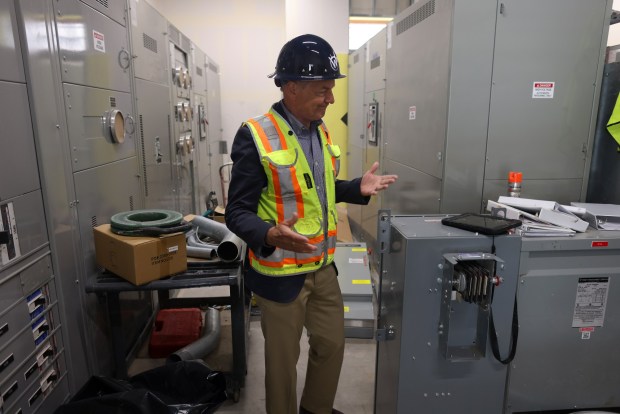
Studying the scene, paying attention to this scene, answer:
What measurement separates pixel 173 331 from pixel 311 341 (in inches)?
49.3

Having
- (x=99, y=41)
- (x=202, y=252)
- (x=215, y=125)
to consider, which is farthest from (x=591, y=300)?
(x=215, y=125)

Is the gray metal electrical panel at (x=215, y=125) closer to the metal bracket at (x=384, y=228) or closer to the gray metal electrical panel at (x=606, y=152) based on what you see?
the metal bracket at (x=384, y=228)

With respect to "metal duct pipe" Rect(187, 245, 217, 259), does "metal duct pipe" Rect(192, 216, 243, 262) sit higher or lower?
higher

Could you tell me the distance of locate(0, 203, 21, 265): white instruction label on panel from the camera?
1.32 metres

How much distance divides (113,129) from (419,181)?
5.61ft

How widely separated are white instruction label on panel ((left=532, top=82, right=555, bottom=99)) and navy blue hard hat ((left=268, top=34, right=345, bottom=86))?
1114 mm

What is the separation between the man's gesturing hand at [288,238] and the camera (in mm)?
1277

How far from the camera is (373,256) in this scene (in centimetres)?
384

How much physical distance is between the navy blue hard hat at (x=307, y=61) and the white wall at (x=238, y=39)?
4.34 metres

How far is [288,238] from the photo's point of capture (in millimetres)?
1297

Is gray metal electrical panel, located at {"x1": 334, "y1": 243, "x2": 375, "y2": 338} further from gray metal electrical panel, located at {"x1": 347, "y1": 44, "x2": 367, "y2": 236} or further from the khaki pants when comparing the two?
gray metal electrical panel, located at {"x1": 347, "y1": 44, "x2": 367, "y2": 236}

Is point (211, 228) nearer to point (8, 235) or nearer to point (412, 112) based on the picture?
point (8, 235)

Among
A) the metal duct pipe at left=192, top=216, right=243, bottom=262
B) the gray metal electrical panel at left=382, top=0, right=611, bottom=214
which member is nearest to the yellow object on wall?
the gray metal electrical panel at left=382, top=0, right=611, bottom=214

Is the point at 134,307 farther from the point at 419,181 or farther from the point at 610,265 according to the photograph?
the point at 610,265
